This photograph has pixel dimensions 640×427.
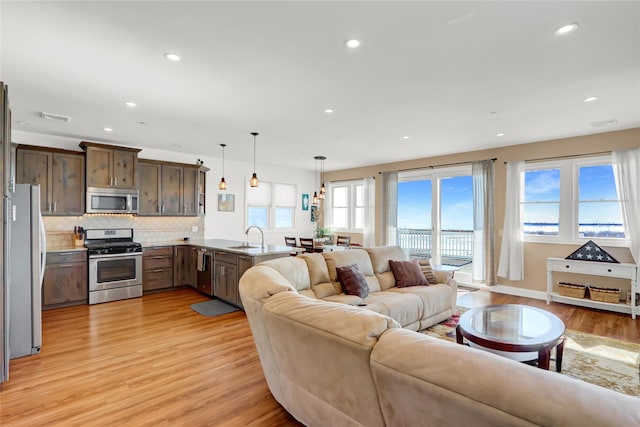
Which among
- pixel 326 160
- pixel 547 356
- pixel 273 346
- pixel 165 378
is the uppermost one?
pixel 326 160

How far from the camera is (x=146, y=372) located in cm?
287

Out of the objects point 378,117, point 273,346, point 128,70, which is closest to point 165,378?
point 273,346

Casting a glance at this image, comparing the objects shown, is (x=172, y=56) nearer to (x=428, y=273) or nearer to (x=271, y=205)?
(x=428, y=273)

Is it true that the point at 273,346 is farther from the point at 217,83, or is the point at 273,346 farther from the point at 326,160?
the point at 326,160

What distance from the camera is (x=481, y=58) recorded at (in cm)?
271

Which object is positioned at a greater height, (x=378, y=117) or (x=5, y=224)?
(x=378, y=117)

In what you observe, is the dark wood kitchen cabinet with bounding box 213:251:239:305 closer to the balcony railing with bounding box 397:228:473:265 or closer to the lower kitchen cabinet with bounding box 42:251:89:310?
the lower kitchen cabinet with bounding box 42:251:89:310

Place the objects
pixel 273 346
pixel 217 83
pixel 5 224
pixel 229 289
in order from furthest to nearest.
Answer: pixel 229 289, pixel 217 83, pixel 5 224, pixel 273 346

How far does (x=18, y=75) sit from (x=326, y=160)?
217 inches

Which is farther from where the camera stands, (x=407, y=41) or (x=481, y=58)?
(x=481, y=58)

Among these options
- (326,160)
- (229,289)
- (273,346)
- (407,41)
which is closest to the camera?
(273,346)

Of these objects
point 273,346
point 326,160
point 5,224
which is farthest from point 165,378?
point 326,160

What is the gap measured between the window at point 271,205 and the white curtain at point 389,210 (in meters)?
2.51

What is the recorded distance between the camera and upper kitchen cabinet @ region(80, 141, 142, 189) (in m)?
5.32
